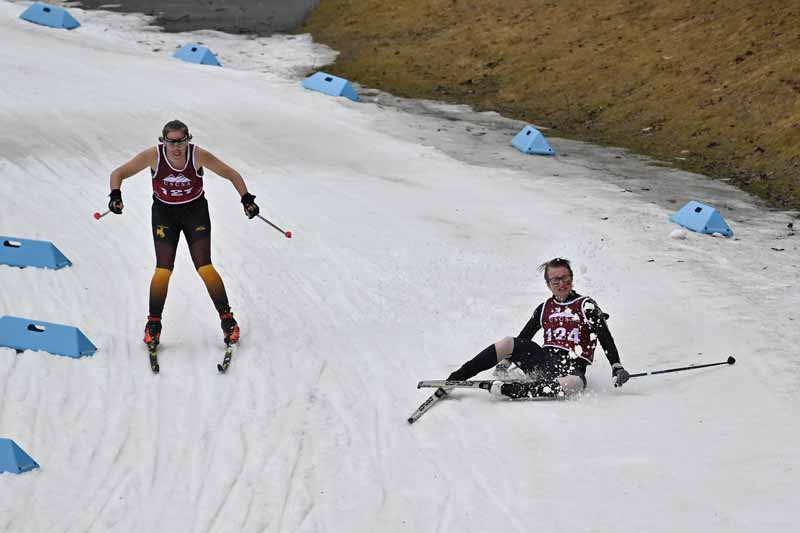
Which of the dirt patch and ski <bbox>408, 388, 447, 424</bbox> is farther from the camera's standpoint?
the dirt patch

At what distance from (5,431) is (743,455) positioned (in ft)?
16.0

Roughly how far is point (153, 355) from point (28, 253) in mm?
2560

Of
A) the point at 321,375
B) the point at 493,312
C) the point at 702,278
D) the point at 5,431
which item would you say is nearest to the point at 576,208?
the point at 702,278

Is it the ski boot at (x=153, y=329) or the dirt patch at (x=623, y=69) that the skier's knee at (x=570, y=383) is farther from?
the dirt patch at (x=623, y=69)

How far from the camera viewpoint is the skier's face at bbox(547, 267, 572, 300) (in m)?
8.62

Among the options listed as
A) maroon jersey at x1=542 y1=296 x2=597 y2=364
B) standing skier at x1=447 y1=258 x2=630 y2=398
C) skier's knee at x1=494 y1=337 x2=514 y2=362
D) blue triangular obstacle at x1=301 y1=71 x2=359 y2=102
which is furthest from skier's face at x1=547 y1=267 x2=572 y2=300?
blue triangular obstacle at x1=301 y1=71 x2=359 y2=102

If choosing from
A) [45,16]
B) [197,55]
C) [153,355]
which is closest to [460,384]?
[153,355]

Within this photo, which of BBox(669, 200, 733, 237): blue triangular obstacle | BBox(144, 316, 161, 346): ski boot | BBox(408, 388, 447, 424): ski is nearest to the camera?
BBox(408, 388, 447, 424): ski

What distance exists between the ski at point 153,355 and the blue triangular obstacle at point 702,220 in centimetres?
648

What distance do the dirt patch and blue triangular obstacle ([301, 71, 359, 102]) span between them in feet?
4.47

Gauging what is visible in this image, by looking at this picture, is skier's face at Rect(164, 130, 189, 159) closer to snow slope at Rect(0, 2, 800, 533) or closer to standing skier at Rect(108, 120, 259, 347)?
standing skier at Rect(108, 120, 259, 347)

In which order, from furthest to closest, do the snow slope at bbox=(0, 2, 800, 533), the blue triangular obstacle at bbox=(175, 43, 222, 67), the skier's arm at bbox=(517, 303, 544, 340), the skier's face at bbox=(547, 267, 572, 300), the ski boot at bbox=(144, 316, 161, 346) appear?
the blue triangular obstacle at bbox=(175, 43, 222, 67)
the ski boot at bbox=(144, 316, 161, 346)
the skier's arm at bbox=(517, 303, 544, 340)
the skier's face at bbox=(547, 267, 572, 300)
the snow slope at bbox=(0, 2, 800, 533)

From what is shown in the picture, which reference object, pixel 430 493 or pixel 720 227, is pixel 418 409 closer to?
pixel 430 493

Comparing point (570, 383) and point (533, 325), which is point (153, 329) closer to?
point (533, 325)
